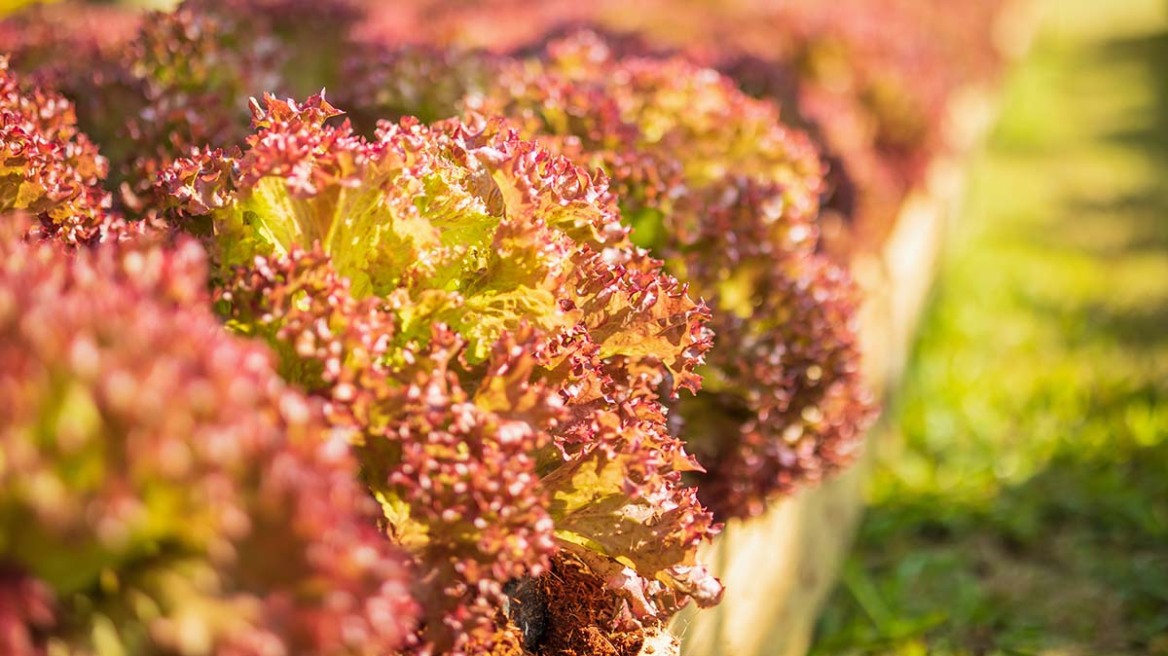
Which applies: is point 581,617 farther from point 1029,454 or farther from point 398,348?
point 1029,454

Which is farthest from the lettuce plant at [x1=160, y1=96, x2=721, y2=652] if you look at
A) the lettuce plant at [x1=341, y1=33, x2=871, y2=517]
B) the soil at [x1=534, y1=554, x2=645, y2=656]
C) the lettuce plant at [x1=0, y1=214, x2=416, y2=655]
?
the lettuce plant at [x1=341, y1=33, x2=871, y2=517]

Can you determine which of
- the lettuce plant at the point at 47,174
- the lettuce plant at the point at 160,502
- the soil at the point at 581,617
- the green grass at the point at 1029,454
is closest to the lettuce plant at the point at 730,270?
the soil at the point at 581,617

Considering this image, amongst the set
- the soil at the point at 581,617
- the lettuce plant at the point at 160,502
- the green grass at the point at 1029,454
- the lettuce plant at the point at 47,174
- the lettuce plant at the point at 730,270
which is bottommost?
the lettuce plant at the point at 160,502

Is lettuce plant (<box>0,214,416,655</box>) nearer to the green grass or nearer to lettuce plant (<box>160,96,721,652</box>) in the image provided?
lettuce plant (<box>160,96,721,652</box>)

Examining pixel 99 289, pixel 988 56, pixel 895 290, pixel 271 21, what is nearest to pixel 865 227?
pixel 895 290

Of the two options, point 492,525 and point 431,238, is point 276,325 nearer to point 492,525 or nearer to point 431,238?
point 431,238

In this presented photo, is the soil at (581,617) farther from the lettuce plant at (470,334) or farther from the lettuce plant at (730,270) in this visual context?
the lettuce plant at (730,270)
